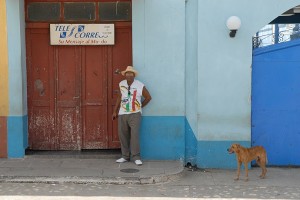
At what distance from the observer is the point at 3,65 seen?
7.91 m

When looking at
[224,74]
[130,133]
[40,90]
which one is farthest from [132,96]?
[40,90]

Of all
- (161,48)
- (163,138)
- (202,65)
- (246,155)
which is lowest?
(246,155)

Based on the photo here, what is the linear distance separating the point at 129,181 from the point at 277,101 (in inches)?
125

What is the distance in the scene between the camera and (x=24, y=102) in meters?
8.09

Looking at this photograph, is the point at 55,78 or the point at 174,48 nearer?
the point at 174,48

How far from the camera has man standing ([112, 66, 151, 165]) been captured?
7645 millimetres

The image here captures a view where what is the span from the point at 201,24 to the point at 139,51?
1.24 m

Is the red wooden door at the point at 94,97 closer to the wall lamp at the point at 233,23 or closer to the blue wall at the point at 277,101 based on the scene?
the wall lamp at the point at 233,23

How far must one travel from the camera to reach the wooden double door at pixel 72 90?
8.31 metres

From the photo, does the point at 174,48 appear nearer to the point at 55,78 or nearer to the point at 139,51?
the point at 139,51

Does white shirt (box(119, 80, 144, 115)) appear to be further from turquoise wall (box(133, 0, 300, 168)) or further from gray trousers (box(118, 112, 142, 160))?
turquoise wall (box(133, 0, 300, 168))

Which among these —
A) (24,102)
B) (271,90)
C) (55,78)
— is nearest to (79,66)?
(55,78)

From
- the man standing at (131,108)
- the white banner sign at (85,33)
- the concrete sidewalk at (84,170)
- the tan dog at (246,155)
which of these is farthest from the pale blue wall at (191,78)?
the white banner sign at (85,33)

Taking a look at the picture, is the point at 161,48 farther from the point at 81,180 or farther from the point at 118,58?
the point at 81,180
